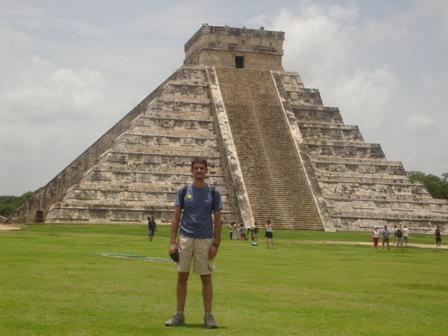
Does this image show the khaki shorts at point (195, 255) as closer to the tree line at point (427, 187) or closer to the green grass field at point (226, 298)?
the green grass field at point (226, 298)

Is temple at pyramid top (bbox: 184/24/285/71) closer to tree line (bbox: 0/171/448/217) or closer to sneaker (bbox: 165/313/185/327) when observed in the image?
tree line (bbox: 0/171/448/217)

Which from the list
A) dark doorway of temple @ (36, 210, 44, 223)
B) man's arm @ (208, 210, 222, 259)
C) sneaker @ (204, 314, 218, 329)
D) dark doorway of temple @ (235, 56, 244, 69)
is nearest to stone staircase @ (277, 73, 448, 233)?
dark doorway of temple @ (235, 56, 244, 69)

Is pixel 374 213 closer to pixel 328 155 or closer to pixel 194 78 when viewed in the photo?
pixel 328 155

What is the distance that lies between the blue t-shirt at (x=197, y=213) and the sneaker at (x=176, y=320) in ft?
3.13

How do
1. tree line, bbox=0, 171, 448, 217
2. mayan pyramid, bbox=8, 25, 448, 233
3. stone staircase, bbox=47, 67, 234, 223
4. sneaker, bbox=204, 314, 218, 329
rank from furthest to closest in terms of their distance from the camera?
1. tree line, bbox=0, 171, 448, 217
2. mayan pyramid, bbox=8, 25, 448, 233
3. stone staircase, bbox=47, 67, 234, 223
4. sneaker, bbox=204, 314, 218, 329

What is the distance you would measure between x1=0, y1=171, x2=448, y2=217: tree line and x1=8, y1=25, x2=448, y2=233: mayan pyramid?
3018cm

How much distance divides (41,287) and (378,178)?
3298 centimetres

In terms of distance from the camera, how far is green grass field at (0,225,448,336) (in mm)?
7785

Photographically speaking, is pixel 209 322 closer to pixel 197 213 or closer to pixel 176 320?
pixel 176 320

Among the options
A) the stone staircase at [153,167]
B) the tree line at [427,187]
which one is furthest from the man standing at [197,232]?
the tree line at [427,187]

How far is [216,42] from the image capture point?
151 feet

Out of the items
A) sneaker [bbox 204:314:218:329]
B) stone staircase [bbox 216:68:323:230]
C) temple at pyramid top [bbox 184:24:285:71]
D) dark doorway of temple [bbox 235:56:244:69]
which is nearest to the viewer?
sneaker [bbox 204:314:218:329]

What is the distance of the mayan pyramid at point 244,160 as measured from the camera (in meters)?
37.0

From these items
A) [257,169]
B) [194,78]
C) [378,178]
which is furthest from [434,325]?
[194,78]
